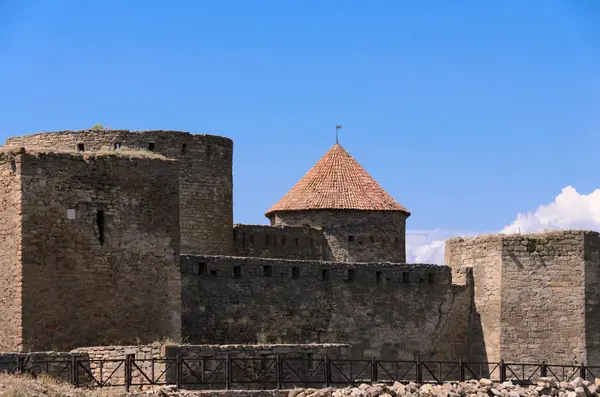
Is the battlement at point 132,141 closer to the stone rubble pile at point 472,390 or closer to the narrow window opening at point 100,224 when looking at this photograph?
the narrow window opening at point 100,224

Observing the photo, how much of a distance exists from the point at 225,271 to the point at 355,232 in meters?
9.40

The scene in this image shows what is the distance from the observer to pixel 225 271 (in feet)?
115

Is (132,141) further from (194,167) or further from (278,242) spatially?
Answer: (278,242)

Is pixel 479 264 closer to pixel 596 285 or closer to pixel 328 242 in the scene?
pixel 596 285

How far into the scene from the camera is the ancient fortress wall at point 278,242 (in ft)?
134

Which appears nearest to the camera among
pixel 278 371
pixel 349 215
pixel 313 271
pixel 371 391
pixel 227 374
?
pixel 227 374

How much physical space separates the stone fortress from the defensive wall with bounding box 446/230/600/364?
1.0 inches

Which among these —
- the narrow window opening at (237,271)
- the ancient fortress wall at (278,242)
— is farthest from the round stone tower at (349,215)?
the narrow window opening at (237,271)

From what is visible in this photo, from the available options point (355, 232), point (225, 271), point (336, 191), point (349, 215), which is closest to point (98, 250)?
point (225, 271)

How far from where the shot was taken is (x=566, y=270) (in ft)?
123

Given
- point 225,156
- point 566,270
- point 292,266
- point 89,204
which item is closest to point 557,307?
point 566,270

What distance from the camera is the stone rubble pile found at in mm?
30531

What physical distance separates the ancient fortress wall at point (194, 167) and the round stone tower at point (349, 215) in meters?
4.78

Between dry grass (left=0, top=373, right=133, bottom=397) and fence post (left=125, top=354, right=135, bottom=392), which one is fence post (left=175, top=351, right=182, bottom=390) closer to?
fence post (left=125, top=354, right=135, bottom=392)
